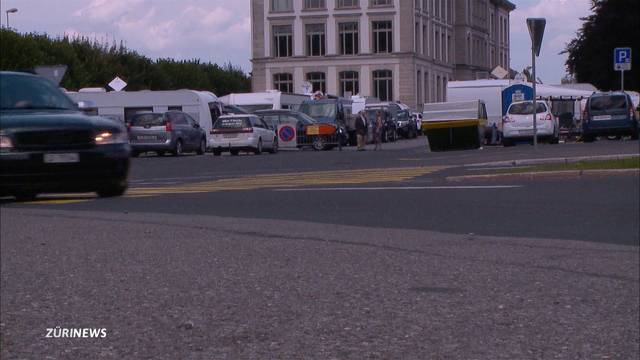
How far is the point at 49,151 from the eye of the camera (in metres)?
2.41

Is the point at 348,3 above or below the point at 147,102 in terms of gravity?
above

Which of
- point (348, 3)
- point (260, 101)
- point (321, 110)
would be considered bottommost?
point (321, 110)

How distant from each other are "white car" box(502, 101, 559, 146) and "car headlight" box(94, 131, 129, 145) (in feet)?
180

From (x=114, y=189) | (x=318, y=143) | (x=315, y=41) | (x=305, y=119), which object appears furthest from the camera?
(x=315, y=41)

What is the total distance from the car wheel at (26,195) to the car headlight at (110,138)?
164mm

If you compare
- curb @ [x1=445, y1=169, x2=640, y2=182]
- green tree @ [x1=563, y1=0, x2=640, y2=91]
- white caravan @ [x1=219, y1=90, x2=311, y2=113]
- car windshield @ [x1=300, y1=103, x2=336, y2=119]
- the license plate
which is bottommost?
curb @ [x1=445, y1=169, x2=640, y2=182]

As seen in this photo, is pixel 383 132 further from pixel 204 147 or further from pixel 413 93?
pixel 204 147

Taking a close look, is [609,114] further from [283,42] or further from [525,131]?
[283,42]

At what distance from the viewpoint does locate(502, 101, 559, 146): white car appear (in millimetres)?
57438

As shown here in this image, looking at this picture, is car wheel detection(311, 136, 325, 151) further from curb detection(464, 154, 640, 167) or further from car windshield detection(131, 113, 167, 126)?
car windshield detection(131, 113, 167, 126)

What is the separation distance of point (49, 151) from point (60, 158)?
0.07 feet

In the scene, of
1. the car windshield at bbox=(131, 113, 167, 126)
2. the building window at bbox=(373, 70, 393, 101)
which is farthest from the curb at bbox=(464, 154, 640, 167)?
the building window at bbox=(373, 70, 393, 101)

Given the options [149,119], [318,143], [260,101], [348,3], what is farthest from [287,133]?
[260,101]

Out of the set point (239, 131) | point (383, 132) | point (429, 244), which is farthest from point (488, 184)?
point (429, 244)
